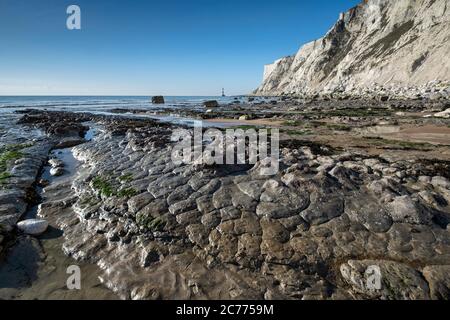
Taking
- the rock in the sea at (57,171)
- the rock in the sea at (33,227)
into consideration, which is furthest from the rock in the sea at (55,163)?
the rock in the sea at (33,227)

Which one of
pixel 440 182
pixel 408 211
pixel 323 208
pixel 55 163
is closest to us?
pixel 408 211

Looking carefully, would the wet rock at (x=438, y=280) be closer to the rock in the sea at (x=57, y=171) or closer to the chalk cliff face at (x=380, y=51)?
the rock in the sea at (x=57, y=171)

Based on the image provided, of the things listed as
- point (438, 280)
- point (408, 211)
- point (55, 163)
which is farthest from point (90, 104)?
point (438, 280)

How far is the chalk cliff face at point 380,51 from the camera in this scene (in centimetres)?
4856

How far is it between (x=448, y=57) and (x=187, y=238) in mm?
57649

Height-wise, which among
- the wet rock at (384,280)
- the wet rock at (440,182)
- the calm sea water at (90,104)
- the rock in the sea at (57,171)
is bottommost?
the wet rock at (384,280)

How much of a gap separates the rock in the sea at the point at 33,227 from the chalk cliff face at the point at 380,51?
52707mm

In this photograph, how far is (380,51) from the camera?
6662cm

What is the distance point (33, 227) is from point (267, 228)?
16.3ft

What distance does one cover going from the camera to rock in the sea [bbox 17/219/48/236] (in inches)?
220

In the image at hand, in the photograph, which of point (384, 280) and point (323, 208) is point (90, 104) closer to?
point (323, 208)

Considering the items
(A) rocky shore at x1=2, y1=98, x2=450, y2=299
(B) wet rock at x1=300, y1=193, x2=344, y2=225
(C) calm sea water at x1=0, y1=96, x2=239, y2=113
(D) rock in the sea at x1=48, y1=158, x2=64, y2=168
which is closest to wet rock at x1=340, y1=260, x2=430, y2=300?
(A) rocky shore at x1=2, y1=98, x2=450, y2=299

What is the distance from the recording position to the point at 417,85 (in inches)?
1794

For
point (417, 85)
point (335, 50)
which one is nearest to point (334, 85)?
point (335, 50)
